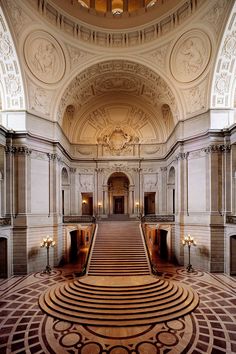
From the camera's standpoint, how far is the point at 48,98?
17.0m

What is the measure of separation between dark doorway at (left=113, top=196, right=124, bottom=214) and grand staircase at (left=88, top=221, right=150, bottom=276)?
7180mm

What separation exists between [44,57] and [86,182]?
11.9 metres

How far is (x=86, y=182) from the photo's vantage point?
76.8ft

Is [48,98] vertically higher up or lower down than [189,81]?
lower down

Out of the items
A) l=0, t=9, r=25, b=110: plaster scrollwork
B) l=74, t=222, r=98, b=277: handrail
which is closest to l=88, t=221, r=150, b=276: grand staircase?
l=74, t=222, r=98, b=277: handrail

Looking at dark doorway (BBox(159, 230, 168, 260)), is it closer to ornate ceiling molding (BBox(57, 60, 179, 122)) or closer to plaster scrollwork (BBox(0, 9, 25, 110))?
ornate ceiling molding (BBox(57, 60, 179, 122))

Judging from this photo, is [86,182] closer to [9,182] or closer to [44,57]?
[9,182]

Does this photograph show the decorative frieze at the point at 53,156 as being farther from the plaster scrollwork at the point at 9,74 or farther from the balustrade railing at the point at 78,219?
the balustrade railing at the point at 78,219

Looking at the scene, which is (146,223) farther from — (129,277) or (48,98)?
(48,98)

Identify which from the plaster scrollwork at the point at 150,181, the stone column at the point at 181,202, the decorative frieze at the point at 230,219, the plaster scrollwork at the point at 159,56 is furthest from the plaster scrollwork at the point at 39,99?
the decorative frieze at the point at 230,219

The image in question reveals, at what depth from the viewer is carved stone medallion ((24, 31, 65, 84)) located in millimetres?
14836

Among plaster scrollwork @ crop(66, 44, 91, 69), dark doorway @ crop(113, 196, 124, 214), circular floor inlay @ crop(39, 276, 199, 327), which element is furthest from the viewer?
dark doorway @ crop(113, 196, 124, 214)

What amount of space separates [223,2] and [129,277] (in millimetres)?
16320

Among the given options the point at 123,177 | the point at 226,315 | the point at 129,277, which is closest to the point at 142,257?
the point at 129,277
